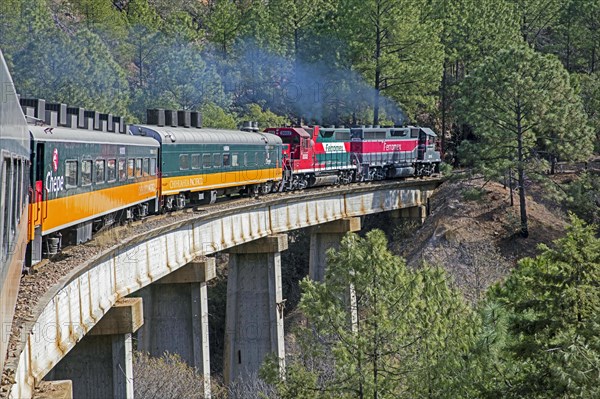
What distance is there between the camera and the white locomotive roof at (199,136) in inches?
1113

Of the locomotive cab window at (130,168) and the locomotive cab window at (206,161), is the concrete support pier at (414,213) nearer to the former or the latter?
the locomotive cab window at (206,161)

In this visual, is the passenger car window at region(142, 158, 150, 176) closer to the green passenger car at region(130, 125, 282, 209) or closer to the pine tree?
the green passenger car at region(130, 125, 282, 209)

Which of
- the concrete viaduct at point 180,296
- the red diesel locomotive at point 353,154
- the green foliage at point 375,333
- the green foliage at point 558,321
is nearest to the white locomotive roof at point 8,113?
the concrete viaduct at point 180,296

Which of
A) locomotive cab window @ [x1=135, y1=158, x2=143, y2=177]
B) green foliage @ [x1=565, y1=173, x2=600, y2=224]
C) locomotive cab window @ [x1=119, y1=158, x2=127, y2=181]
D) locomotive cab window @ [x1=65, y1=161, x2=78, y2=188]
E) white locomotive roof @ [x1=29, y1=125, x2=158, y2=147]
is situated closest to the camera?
white locomotive roof @ [x1=29, y1=125, x2=158, y2=147]

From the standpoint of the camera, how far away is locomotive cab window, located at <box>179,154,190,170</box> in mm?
29547

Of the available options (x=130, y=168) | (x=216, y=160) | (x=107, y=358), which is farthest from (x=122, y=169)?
(x=216, y=160)

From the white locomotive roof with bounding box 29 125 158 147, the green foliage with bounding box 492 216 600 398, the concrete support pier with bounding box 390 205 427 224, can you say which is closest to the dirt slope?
the concrete support pier with bounding box 390 205 427 224

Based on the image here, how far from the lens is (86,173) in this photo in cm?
1900

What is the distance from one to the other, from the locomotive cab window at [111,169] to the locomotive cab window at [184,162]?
756cm

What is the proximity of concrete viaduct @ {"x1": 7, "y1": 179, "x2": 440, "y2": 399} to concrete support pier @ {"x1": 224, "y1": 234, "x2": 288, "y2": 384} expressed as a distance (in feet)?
0.11

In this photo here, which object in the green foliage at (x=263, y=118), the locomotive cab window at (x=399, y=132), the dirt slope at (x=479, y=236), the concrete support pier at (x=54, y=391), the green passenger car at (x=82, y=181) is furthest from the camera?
the green foliage at (x=263, y=118)

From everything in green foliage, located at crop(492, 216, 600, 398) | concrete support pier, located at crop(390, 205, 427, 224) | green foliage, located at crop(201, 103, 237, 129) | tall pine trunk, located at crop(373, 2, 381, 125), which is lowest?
concrete support pier, located at crop(390, 205, 427, 224)

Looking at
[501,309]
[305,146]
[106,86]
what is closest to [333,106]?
[106,86]

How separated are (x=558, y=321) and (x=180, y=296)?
15722 millimetres
